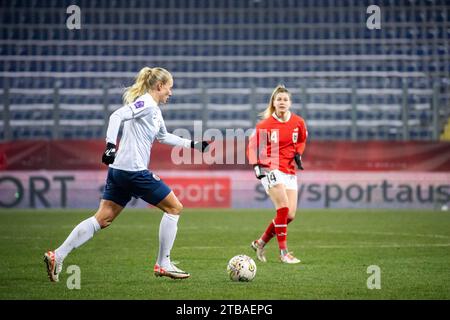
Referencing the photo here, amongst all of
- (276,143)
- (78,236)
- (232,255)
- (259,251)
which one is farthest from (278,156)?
(78,236)

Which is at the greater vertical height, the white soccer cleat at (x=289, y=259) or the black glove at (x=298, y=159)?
the black glove at (x=298, y=159)

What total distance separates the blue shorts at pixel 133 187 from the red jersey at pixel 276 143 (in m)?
2.92

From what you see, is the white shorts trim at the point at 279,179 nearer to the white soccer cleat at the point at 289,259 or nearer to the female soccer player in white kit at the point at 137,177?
the white soccer cleat at the point at 289,259

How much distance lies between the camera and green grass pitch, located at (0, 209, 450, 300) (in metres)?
8.39

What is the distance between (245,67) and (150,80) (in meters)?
17.8

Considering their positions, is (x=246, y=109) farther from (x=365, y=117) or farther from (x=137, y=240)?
(x=137, y=240)

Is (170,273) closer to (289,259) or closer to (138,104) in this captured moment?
(138,104)

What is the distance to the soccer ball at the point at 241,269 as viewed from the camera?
29.9 feet

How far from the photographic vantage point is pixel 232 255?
12.0 metres

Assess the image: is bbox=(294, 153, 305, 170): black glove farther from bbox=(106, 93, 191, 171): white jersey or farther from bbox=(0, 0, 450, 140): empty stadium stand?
bbox=(0, 0, 450, 140): empty stadium stand

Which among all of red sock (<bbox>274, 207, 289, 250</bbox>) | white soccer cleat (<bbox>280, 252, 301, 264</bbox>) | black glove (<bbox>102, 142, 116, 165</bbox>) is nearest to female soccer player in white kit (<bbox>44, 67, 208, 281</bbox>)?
black glove (<bbox>102, 142, 116, 165</bbox>)

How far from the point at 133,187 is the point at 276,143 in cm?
336

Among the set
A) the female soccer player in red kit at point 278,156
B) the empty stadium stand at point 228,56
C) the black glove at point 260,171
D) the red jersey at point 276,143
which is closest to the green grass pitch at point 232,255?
the female soccer player in red kit at point 278,156

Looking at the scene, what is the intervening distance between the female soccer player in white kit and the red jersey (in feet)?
9.01
